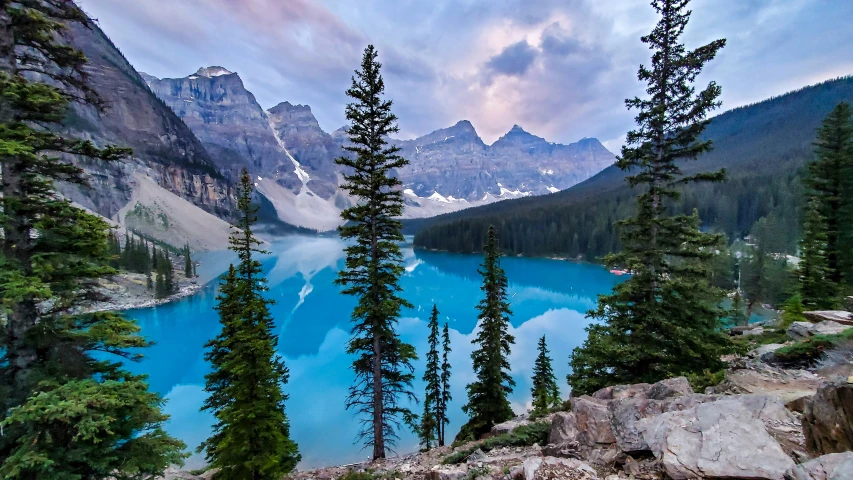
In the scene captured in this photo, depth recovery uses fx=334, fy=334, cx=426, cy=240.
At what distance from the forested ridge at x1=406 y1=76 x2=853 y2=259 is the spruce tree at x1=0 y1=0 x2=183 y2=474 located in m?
69.3

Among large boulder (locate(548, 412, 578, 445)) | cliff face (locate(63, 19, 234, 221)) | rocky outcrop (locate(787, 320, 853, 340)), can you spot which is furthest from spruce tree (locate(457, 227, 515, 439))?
cliff face (locate(63, 19, 234, 221))

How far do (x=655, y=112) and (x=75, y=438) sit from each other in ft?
47.1

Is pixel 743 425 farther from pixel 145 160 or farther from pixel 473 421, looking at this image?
pixel 145 160

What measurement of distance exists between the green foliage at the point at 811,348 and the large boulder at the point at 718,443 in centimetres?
468

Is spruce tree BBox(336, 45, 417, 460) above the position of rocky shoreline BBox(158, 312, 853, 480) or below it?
above

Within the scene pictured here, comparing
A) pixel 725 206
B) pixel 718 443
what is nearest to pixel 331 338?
pixel 718 443

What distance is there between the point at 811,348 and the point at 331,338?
40.2 metres

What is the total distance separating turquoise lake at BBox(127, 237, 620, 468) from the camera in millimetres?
22094

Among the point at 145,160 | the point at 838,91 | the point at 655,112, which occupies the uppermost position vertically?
the point at 838,91

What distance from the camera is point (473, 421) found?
17734 mm

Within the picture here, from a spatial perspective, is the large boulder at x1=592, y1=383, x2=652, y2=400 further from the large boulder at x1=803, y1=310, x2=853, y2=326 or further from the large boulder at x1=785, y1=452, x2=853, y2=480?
the large boulder at x1=803, y1=310, x2=853, y2=326

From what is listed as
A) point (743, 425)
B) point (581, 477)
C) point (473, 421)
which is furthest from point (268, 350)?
point (473, 421)

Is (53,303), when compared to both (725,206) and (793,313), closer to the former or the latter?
(793,313)

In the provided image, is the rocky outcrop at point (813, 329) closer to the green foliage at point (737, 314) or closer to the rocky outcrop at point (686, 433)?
the rocky outcrop at point (686, 433)
